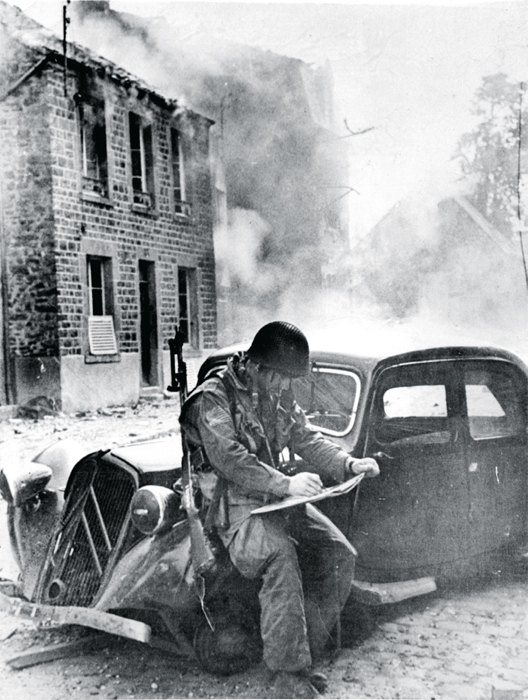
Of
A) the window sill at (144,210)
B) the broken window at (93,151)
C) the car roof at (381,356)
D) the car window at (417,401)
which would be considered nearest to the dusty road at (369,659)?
the car roof at (381,356)

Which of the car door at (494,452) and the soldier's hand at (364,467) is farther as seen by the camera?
the car door at (494,452)

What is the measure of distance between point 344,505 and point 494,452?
1045 millimetres

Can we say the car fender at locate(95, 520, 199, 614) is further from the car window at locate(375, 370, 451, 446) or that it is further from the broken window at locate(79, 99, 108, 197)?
the broken window at locate(79, 99, 108, 197)

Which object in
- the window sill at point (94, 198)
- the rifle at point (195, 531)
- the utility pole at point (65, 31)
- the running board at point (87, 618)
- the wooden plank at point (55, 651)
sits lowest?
the wooden plank at point (55, 651)

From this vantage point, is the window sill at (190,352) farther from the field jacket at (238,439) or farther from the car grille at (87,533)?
the field jacket at (238,439)

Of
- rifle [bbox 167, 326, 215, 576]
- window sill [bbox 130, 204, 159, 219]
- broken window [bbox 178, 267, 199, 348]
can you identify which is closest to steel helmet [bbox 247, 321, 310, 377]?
rifle [bbox 167, 326, 215, 576]

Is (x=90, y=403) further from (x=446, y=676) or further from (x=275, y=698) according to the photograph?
(x=446, y=676)

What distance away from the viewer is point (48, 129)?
11.0ft

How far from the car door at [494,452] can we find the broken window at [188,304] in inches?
57.6

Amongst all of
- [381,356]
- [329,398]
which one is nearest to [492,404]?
[381,356]

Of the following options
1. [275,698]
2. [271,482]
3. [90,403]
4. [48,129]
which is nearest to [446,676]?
[275,698]

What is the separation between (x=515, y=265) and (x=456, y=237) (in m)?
0.42

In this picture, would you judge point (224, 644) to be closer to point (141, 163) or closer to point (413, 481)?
point (413, 481)

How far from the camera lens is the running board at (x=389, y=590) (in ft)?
9.28
